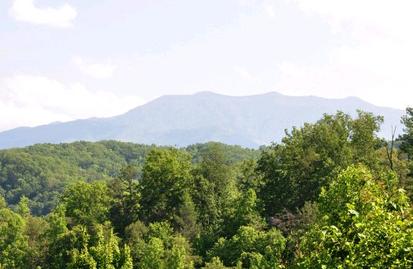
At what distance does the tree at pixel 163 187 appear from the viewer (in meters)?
70.4

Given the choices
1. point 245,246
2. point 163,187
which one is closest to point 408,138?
point 245,246

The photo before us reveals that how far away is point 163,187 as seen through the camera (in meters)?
71.2

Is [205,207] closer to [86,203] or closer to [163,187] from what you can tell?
[163,187]

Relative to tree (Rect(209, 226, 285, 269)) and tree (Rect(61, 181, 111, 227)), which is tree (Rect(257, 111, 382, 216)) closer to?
tree (Rect(209, 226, 285, 269))

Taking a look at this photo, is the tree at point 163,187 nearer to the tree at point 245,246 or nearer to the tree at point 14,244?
the tree at point 245,246

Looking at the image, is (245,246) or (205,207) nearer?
(245,246)

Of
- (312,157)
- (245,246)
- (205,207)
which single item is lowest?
(245,246)

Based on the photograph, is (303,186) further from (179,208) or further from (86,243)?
(86,243)

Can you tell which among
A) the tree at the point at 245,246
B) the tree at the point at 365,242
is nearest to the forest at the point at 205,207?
the tree at the point at 245,246


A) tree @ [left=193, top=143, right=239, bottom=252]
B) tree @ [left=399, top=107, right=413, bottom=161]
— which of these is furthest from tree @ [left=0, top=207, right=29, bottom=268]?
tree @ [left=399, top=107, right=413, bottom=161]

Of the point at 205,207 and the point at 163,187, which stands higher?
the point at 163,187

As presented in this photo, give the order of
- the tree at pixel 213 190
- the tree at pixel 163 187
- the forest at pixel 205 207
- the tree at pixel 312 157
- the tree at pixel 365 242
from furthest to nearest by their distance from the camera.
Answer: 1. the tree at pixel 213 190
2. the tree at pixel 163 187
3. the tree at pixel 312 157
4. the forest at pixel 205 207
5. the tree at pixel 365 242

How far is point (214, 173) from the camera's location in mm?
73875

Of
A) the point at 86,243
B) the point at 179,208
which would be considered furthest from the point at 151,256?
the point at 179,208
